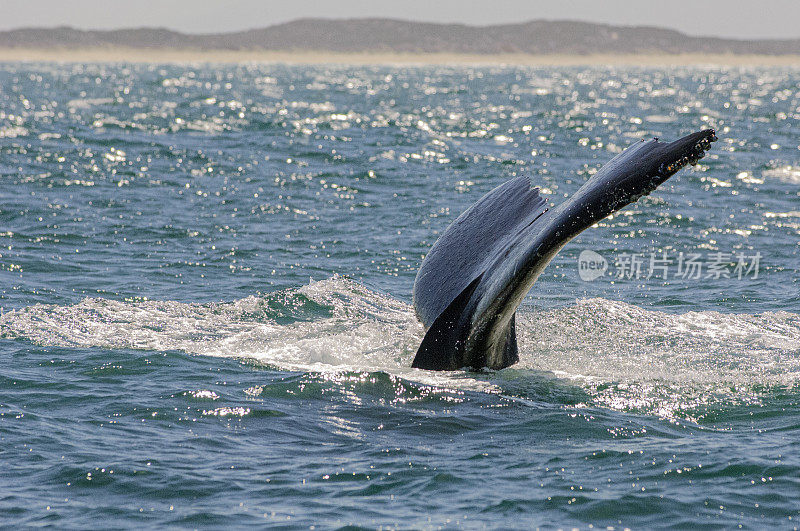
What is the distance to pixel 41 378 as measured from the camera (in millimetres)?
8406

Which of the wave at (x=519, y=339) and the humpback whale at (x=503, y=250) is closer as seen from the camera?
the humpback whale at (x=503, y=250)

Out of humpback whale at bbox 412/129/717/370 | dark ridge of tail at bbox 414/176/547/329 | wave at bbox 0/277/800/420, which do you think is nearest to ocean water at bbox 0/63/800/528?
wave at bbox 0/277/800/420

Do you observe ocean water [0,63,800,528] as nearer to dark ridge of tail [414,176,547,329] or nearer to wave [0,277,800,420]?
wave [0,277,800,420]

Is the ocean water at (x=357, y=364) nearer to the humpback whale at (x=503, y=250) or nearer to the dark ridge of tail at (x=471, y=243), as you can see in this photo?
the humpback whale at (x=503, y=250)

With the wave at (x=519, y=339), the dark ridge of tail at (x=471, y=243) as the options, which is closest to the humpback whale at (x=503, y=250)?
the dark ridge of tail at (x=471, y=243)

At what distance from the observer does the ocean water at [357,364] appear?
6062 millimetres

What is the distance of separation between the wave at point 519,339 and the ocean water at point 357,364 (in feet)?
0.13

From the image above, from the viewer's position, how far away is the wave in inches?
320

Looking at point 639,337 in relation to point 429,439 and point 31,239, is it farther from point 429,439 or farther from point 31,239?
point 31,239

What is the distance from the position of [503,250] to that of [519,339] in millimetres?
2847

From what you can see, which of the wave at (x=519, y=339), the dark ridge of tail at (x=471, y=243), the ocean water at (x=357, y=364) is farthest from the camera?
the wave at (x=519, y=339)

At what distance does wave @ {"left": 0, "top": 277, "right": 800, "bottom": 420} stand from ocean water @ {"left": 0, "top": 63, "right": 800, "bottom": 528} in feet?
0.13

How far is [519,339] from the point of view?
9797 mm

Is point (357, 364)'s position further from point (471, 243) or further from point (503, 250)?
point (503, 250)
